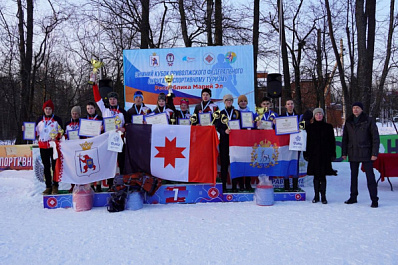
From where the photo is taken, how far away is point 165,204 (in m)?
5.44

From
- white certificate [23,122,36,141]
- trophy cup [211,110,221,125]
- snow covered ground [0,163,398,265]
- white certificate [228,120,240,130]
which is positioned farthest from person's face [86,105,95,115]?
white certificate [228,120,240,130]

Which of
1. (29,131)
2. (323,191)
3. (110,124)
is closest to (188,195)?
(110,124)

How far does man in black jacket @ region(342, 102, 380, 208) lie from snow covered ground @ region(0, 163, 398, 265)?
1.08 feet

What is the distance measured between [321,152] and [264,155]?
38.8 inches

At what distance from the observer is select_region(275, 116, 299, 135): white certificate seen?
223 inches

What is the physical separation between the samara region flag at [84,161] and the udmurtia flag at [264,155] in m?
2.30

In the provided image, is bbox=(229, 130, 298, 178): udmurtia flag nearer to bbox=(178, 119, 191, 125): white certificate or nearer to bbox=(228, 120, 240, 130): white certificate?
bbox=(228, 120, 240, 130): white certificate

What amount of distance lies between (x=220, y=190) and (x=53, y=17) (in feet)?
47.3

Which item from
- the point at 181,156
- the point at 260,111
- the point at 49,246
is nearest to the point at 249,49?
the point at 260,111

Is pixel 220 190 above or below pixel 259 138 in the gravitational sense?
below

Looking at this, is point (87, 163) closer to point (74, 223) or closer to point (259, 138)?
point (74, 223)

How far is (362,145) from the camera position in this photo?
5.16m

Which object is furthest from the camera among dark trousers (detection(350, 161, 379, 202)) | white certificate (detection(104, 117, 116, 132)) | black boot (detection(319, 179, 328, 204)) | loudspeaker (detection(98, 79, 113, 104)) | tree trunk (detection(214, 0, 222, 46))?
tree trunk (detection(214, 0, 222, 46))

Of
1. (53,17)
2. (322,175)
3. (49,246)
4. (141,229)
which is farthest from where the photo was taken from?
(53,17)
